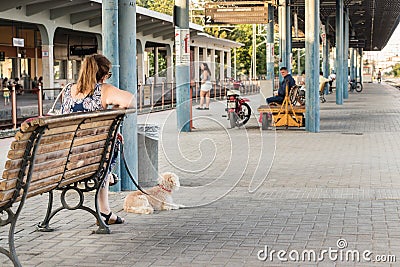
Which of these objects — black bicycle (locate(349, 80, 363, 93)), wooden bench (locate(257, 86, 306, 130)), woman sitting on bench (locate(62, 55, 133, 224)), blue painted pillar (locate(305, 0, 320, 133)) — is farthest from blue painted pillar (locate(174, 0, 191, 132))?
black bicycle (locate(349, 80, 363, 93))

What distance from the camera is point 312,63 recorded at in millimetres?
19172

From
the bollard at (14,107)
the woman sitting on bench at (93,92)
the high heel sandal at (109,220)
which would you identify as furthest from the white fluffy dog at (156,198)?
the bollard at (14,107)

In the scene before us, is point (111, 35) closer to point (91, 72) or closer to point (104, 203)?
point (91, 72)

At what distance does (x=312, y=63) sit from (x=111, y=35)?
Answer: 1075 centimetres

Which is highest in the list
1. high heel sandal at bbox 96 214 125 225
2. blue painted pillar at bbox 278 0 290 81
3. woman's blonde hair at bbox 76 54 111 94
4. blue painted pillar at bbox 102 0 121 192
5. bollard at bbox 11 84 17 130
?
blue painted pillar at bbox 278 0 290 81

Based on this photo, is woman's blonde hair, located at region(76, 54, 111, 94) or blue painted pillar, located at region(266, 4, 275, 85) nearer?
woman's blonde hair, located at region(76, 54, 111, 94)

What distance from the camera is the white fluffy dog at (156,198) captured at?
7832 mm

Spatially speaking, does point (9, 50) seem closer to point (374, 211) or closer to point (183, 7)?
point (183, 7)

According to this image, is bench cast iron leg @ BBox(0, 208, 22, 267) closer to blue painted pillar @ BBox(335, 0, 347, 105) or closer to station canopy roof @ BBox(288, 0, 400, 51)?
blue painted pillar @ BBox(335, 0, 347, 105)

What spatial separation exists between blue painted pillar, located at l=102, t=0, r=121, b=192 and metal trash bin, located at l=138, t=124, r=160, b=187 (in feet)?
1.21

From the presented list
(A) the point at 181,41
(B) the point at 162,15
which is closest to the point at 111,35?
(A) the point at 181,41

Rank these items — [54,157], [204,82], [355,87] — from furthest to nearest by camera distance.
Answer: [355,87] < [204,82] < [54,157]

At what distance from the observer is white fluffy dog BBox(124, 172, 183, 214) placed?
783cm

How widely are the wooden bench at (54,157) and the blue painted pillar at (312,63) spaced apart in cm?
1278
